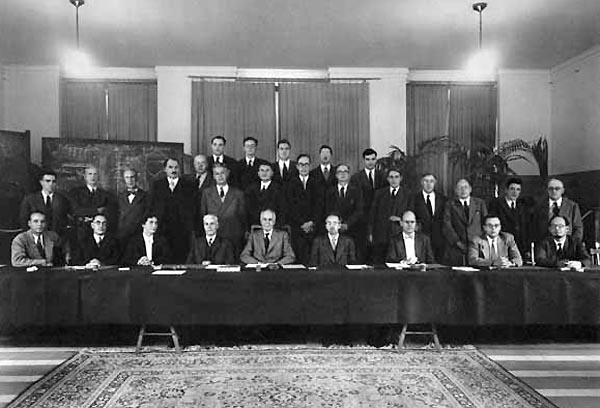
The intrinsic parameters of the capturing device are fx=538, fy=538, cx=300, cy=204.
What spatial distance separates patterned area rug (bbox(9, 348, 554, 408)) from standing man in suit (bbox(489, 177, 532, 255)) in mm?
1935

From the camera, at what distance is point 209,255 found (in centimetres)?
475

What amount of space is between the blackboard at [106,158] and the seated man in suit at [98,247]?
2.40 metres

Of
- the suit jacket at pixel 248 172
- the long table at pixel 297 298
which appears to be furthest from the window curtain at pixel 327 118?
the long table at pixel 297 298

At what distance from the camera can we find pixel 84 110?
26.7 feet

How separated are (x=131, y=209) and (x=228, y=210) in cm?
100

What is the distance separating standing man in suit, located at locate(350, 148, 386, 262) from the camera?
5.71 meters

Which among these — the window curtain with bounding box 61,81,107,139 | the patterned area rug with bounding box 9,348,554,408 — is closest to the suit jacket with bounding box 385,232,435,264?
the patterned area rug with bounding box 9,348,554,408

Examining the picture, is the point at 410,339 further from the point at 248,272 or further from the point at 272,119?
the point at 272,119

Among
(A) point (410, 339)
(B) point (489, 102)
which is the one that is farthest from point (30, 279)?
(B) point (489, 102)

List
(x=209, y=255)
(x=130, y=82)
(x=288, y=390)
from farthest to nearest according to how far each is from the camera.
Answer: (x=130, y=82) < (x=209, y=255) < (x=288, y=390)

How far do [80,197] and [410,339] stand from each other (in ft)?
12.3

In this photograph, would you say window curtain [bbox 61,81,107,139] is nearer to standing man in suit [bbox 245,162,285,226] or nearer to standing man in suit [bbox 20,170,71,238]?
standing man in suit [bbox 20,170,71,238]

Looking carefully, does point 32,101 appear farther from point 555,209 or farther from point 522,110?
point 522,110

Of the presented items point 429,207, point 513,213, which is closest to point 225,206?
point 429,207
